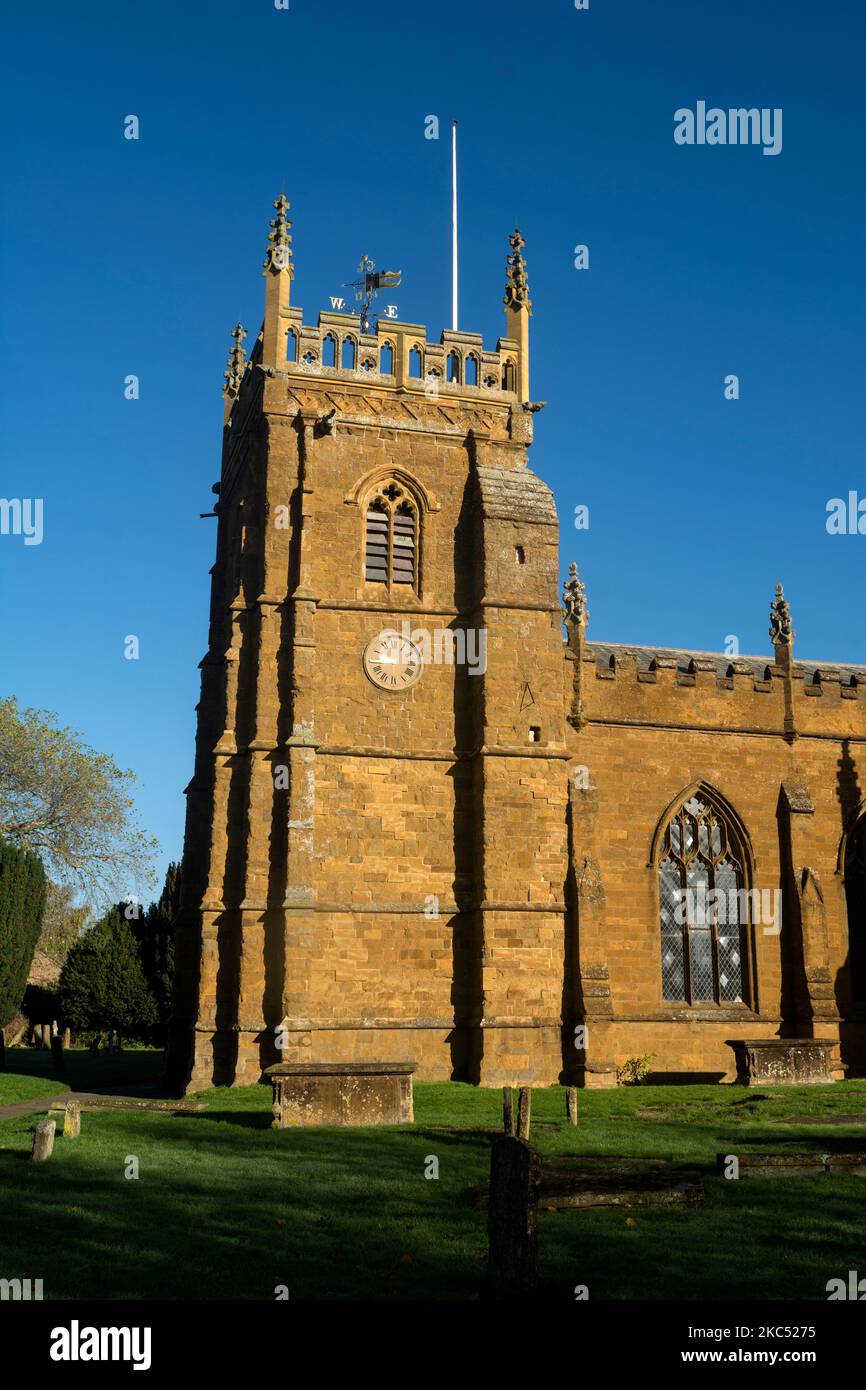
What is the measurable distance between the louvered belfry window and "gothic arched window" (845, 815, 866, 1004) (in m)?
11.6

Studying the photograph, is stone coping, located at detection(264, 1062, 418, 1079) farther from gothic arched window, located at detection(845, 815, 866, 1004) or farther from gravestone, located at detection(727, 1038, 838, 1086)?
gothic arched window, located at detection(845, 815, 866, 1004)

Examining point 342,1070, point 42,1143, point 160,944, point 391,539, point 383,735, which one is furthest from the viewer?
point 160,944

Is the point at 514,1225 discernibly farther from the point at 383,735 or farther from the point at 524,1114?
the point at 383,735

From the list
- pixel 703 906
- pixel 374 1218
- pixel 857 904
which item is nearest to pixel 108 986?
pixel 703 906

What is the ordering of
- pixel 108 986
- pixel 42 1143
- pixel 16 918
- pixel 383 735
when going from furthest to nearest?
pixel 108 986, pixel 16 918, pixel 383 735, pixel 42 1143

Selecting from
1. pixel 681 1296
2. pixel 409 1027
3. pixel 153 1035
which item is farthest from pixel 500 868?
pixel 153 1035

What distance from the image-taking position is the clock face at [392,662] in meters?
24.2

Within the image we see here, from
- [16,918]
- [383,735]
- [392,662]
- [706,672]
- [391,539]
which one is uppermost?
[391,539]

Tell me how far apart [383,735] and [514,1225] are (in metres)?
16.4

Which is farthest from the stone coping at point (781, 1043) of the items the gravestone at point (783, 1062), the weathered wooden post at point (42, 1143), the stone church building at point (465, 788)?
the weathered wooden post at point (42, 1143)

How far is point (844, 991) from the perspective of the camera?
25703 millimetres

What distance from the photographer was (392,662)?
24.3m
